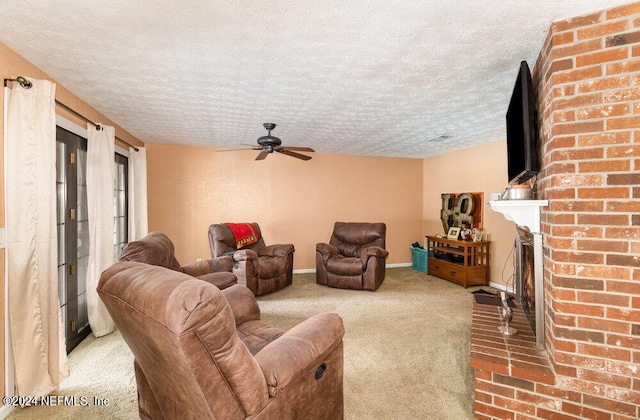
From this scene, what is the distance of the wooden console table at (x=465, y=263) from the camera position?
461 cm

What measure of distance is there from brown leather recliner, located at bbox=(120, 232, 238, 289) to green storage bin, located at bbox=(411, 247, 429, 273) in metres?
3.60

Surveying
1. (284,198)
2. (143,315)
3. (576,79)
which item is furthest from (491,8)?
(284,198)

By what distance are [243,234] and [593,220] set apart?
4.11 m

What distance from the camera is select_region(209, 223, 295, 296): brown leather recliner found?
407 cm

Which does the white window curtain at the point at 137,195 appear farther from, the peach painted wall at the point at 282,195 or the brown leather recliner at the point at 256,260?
the brown leather recliner at the point at 256,260

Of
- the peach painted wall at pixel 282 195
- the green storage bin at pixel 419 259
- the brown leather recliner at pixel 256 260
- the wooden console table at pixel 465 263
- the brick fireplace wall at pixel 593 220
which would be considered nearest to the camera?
the brick fireplace wall at pixel 593 220

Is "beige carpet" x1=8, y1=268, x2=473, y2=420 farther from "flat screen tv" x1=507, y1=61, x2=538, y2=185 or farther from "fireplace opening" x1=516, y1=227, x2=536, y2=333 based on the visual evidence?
"flat screen tv" x1=507, y1=61, x2=538, y2=185

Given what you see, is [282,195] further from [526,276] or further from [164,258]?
[526,276]

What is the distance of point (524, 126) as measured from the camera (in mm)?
1839

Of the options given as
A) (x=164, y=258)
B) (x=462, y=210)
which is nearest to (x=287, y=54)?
(x=164, y=258)

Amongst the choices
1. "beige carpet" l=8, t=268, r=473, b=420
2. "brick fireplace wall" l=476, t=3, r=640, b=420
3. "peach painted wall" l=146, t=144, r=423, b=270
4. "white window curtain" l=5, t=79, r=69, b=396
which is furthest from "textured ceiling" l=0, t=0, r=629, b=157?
"beige carpet" l=8, t=268, r=473, b=420

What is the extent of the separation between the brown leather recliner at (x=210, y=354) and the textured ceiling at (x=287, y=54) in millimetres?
1351

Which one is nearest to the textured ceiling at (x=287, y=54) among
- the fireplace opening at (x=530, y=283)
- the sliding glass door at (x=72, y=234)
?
the sliding glass door at (x=72, y=234)

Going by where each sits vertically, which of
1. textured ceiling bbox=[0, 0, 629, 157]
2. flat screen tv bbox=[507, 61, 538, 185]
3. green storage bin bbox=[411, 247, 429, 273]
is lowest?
green storage bin bbox=[411, 247, 429, 273]
